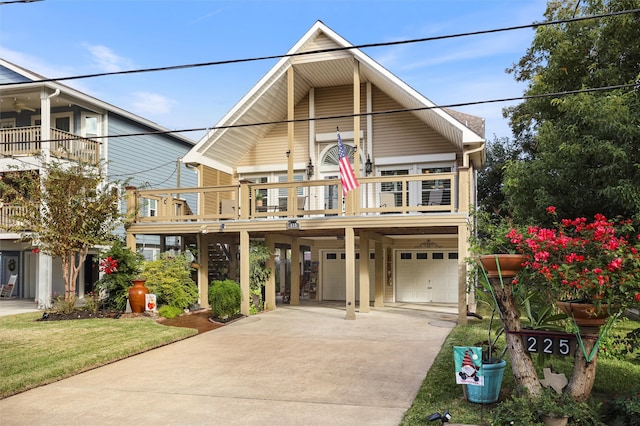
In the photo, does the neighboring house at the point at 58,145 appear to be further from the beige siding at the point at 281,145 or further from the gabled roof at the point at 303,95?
the beige siding at the point at 281,145

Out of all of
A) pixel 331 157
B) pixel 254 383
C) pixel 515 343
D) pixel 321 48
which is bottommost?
pixel 254 383

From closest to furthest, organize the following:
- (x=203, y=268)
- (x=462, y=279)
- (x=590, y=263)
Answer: (x=590, y=263), (x=462, y=279), (x=203, y=268)

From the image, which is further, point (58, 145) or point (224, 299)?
point (58, 145)

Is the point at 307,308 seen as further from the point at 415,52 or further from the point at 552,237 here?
the point at 552,237

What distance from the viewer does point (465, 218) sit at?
13578 mm

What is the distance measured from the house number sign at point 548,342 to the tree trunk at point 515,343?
0.07 metres

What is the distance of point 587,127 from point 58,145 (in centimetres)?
1713

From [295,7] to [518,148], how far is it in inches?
928

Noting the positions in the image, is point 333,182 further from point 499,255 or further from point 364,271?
point 499,255

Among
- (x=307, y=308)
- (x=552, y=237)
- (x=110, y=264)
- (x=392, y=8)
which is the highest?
(x=392, y=8)

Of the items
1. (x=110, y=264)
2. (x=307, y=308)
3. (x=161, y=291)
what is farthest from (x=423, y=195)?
(x=110, y=264)

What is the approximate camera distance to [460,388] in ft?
23.2

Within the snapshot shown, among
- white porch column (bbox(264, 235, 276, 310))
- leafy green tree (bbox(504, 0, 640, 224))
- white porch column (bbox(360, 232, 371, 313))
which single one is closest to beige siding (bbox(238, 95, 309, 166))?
white porch column (bbox(264, 235, 276, 310))

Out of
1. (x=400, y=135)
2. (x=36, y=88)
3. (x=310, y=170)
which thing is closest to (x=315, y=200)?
(x=310, y=170)
